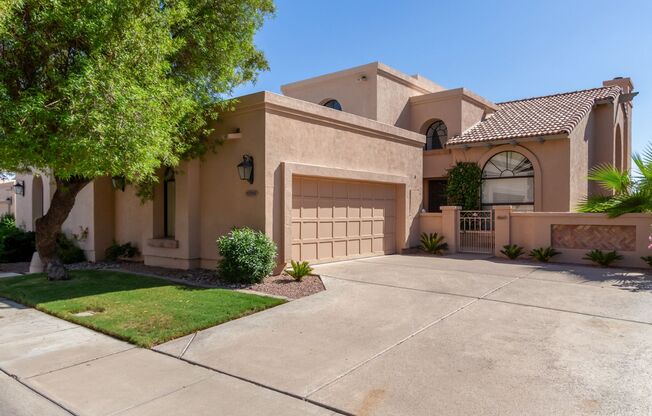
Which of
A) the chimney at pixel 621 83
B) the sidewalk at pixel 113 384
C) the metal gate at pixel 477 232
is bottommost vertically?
the sidewalk at pixel 113 384

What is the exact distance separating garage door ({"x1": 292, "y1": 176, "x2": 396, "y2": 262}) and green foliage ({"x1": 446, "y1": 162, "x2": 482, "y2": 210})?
14.1 ft

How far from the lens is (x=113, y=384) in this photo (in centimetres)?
464

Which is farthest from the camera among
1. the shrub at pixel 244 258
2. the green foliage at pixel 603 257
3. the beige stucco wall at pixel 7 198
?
the beige stucco wall at pixel 7 198

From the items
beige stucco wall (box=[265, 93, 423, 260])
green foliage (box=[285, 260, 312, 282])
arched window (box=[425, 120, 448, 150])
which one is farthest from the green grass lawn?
arched window (box=[425, 120, 448, 150])

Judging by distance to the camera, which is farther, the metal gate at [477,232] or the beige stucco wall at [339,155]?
the metal gate at [477,232]

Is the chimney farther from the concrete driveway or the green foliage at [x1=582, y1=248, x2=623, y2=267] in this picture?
the concrete driveway

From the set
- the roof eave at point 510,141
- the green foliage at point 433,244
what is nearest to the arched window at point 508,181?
the roof eave at point 510,141

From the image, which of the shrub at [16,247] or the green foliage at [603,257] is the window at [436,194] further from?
the shrub at [16,247]

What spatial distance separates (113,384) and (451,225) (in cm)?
1225

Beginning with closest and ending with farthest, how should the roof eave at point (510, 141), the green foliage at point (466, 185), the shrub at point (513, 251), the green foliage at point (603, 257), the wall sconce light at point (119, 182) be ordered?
the green foliage at point (603, 257)
the wall sconce light at point (119, 182)
the shrub at point (513, 251)
the roof eave at point (510, 141)
the green foliage at point (466, 185)

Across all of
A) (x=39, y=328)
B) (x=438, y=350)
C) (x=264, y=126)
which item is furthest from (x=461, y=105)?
(x=39, y=328)

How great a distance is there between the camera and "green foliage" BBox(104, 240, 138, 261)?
13.2 metres

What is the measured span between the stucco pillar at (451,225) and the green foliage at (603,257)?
4.04 m

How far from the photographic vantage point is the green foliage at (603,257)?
11.6 m
